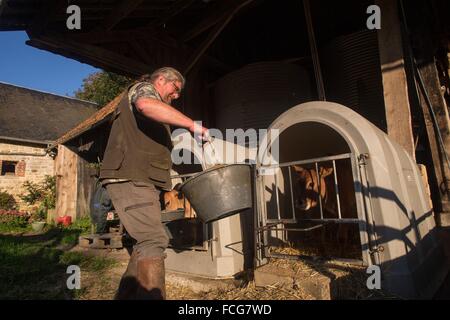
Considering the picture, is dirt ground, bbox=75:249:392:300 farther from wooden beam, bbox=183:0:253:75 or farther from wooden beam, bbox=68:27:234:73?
wooden beam, bbox=183:0:253:75

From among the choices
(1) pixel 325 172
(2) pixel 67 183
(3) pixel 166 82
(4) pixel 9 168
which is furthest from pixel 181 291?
(4) pixel 9 168

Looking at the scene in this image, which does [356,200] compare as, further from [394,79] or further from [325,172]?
[394,79]

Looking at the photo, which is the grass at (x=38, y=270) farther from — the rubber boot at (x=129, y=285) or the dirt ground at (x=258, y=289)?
the rubber boot at (x=129, y=285)

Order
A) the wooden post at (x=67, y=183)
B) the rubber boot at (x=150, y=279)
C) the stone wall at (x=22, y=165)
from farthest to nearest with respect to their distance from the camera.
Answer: the stone wall at (x=22, y=165)
the wooden post at (x=67, y=183)
the rubber boot at (x=150, y=279)

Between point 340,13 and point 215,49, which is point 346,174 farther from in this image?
point 215,49

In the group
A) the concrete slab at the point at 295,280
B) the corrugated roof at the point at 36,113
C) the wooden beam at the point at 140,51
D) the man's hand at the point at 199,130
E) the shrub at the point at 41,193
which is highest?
the corrugated roof at the point at 36,113

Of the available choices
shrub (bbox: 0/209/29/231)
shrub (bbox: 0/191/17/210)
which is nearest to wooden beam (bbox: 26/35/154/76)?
shrub (bbox: 0/209/29/231)

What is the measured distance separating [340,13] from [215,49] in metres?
2.51

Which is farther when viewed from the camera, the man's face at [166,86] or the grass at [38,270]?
the grass at [38,270]

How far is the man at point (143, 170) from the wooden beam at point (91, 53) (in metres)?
2.40

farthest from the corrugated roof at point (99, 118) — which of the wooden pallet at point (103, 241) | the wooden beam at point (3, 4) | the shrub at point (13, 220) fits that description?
the shrub at point (13, 220)

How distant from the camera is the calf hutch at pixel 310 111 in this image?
8.89 ft

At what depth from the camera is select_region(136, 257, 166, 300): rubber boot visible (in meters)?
2.13

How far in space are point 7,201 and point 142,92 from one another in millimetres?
15139
